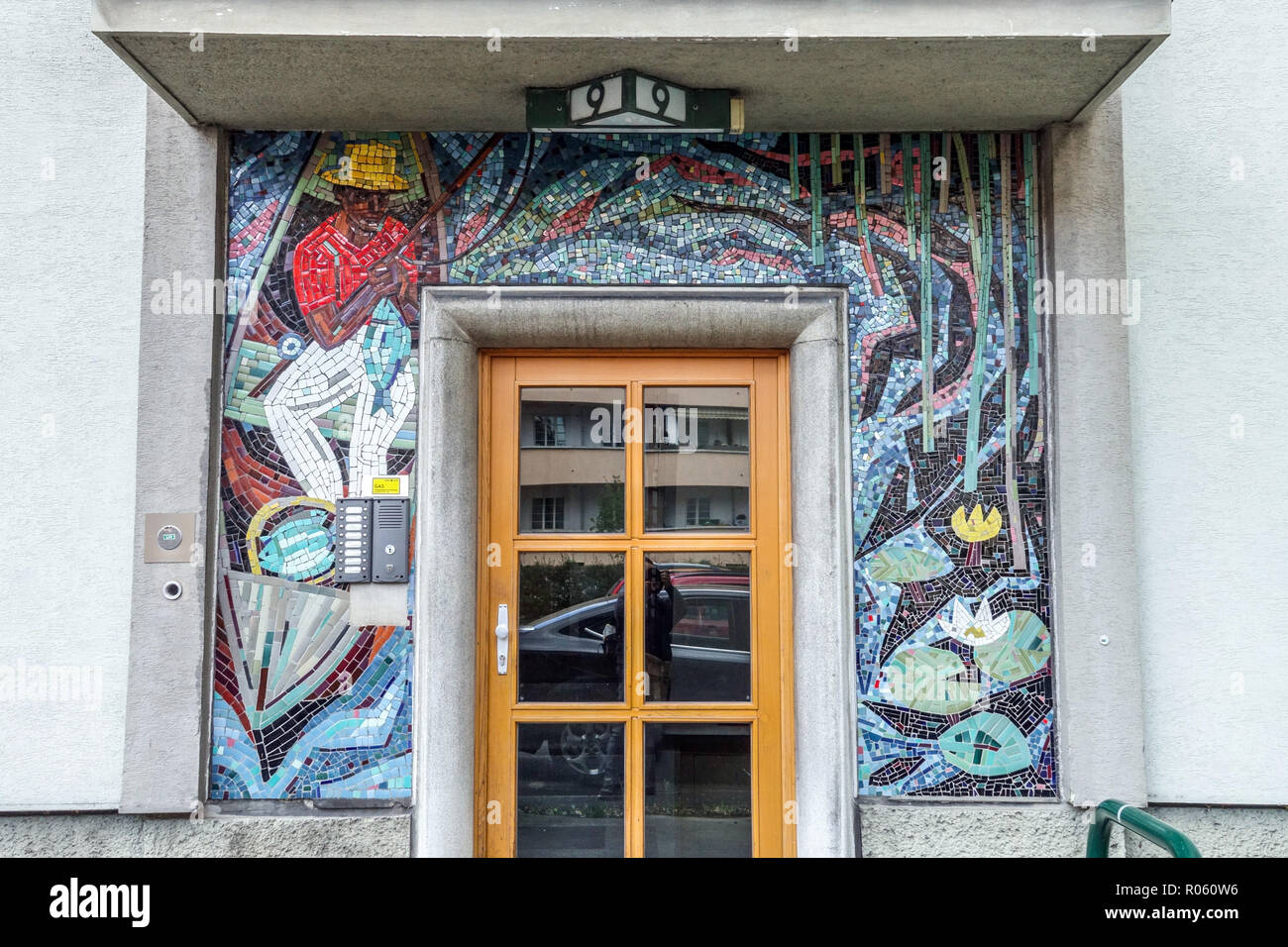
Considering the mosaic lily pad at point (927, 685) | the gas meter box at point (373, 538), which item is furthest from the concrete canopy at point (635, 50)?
the mosaic lily pad at point (927, 685)

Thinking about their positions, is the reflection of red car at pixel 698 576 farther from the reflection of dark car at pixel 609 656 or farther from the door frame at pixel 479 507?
the door frame at pixel 479 507

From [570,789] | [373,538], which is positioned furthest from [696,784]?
[373,538]

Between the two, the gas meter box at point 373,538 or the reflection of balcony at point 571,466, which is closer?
the gas meter box at point 373,538

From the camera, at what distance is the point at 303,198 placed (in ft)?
11.8

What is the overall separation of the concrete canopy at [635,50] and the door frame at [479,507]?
29.2 inches

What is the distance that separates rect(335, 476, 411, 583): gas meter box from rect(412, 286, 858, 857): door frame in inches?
2.7

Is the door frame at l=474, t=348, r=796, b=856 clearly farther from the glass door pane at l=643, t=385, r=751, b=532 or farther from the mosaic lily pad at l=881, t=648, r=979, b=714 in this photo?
the mosaic lily pad at l=881, t=648, r=979, b=714

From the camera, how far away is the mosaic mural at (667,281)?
349 centimetres

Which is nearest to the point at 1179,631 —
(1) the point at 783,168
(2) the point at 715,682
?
(2) the point at 715,682

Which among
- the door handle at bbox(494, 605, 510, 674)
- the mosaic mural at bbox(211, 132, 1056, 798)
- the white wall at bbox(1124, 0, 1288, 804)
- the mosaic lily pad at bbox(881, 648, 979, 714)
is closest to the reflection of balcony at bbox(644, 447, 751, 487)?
the mosaic mural at bbox(211, 132, 1056, 798)

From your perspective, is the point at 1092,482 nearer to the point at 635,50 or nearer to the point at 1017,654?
the point at 1017,654

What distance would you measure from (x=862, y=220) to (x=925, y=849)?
7.81 ft

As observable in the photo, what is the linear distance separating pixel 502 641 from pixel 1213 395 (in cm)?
291

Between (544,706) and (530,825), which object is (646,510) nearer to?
(544,706)
